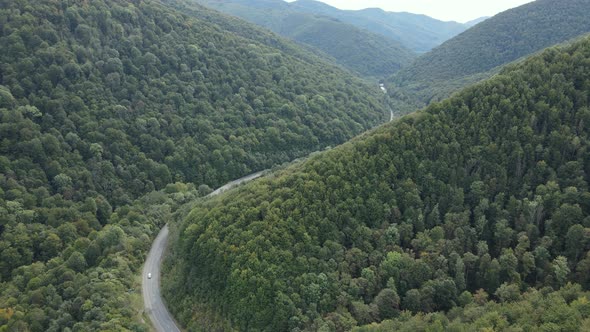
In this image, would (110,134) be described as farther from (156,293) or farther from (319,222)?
(319,222)

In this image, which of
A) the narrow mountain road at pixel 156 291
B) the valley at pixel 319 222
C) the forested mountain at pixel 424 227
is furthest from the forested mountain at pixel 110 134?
the forested mountain at pixel 424 227

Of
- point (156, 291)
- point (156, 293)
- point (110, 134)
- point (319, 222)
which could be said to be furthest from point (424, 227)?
point (110, 134)

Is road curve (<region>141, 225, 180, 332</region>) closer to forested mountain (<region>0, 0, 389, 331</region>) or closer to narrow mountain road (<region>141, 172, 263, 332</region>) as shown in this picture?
narrow mountain road (<region>141, 172, 263, 332</region>)

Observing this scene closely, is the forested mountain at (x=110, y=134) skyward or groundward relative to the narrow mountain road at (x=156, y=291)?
skyward

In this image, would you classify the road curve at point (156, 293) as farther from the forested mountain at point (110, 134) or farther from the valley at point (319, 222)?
the forested mountain at point (110, 134)

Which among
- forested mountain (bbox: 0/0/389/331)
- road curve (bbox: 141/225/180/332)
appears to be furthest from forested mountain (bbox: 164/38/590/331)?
forested mountain (bbox: 0/0/389/331)
